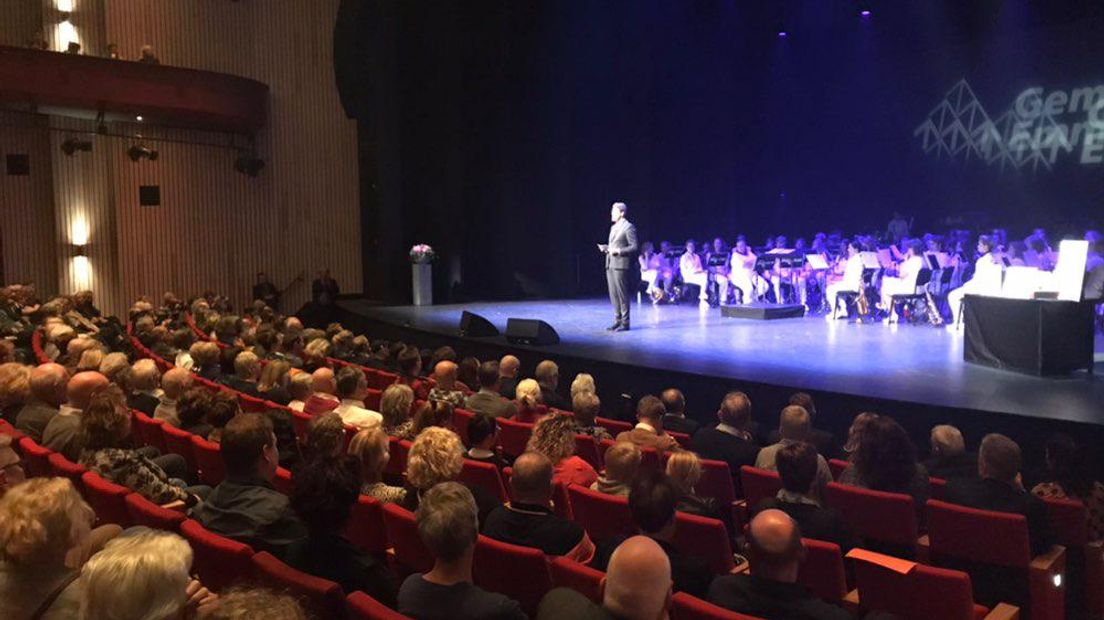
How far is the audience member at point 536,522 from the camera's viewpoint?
124 inches

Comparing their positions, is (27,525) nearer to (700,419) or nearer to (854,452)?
(854,452)

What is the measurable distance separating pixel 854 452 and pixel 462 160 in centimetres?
1190

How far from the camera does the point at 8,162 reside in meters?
15.0

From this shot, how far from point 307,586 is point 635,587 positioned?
986mm

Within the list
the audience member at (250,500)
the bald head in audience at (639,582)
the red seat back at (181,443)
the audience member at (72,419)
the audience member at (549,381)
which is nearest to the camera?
the bald head in audience at (639,582)

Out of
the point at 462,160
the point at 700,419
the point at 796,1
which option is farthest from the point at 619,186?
the point at 700,419

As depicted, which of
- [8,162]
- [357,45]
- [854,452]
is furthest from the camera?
[357,45]

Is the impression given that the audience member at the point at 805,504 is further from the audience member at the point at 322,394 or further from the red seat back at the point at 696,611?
the audience member at the point at 322,394

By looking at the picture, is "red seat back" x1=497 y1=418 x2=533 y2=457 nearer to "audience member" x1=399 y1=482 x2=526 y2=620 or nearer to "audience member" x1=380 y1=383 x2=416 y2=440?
"audience member" x1=380 y1=383 x2=416 y2=440

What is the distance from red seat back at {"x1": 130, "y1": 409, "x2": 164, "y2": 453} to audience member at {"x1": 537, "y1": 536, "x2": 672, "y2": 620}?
3.31 meters

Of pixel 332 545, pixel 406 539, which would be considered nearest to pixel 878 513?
pixel 406 539

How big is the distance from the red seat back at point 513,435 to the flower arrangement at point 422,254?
9.21 metres

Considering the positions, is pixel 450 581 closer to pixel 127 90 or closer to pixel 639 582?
pixel 639 582

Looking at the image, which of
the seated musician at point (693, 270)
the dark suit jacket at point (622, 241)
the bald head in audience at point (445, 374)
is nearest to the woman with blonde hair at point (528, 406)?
the bald head in audience at point (445, 374)
